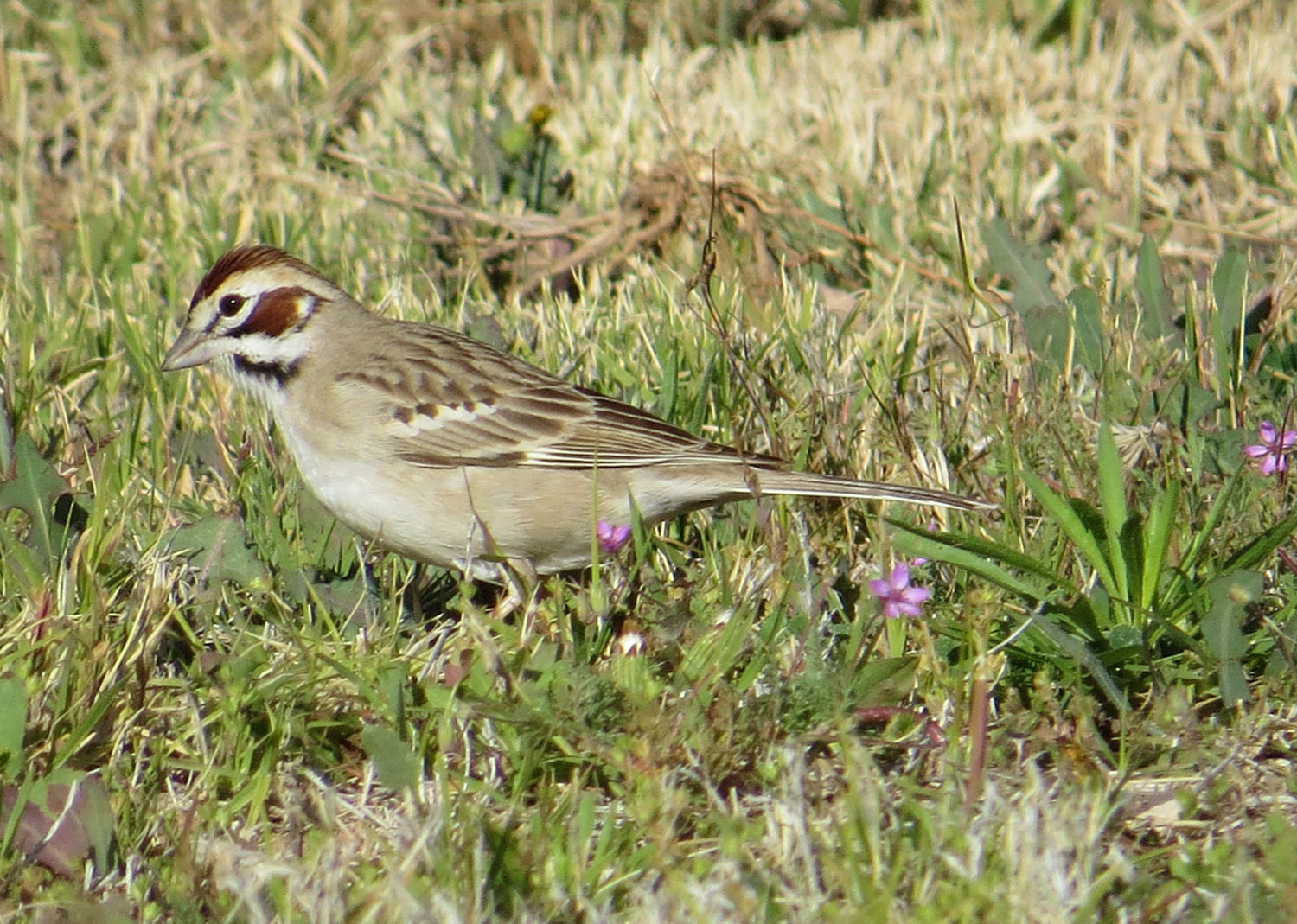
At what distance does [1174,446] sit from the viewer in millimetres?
4609

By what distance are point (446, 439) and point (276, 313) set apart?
638 mm

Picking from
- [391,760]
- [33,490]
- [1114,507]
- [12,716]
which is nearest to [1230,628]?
[1114,507]

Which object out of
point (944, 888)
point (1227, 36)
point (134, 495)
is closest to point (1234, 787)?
point (944, 888)

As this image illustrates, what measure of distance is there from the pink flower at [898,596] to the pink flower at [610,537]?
712 millimetres

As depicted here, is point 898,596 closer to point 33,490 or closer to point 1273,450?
point 1273,450

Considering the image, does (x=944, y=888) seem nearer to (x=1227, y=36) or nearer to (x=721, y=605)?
(x=721, y=605)

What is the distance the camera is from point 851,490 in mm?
4336

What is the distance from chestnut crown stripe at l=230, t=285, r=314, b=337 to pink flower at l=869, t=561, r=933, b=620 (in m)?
2.04

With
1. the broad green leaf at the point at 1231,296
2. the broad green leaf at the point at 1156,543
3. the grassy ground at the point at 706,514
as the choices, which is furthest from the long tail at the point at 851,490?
the broad green leaf at the point at 1231,296

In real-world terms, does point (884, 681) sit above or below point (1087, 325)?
below

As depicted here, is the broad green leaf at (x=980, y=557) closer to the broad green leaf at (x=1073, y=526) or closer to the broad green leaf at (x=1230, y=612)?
the broad green leaf at (x=1073, y=526)

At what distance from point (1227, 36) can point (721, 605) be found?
484cm

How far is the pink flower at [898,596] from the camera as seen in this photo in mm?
3713

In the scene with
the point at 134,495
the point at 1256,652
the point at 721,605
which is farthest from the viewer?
the point at 134,495
